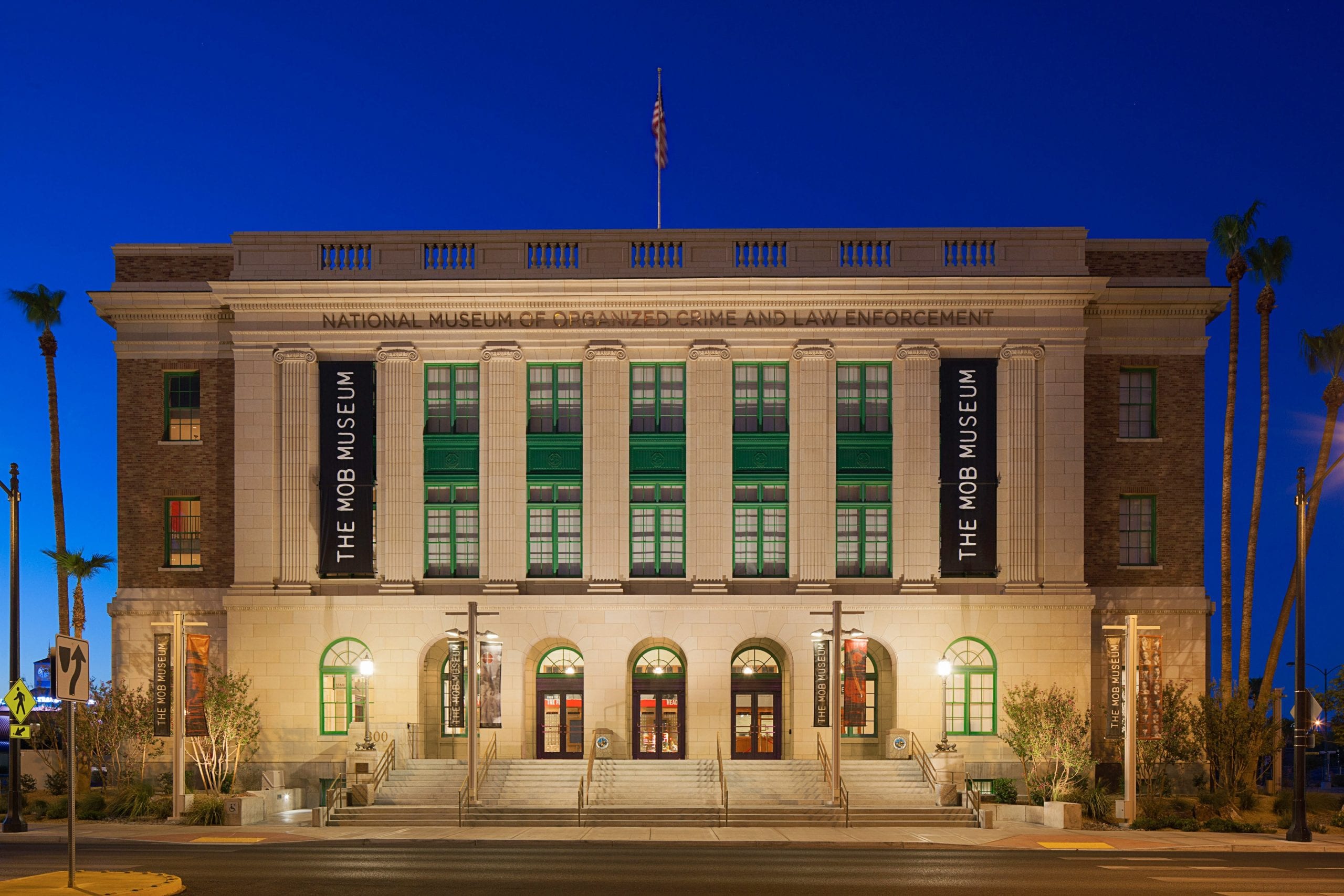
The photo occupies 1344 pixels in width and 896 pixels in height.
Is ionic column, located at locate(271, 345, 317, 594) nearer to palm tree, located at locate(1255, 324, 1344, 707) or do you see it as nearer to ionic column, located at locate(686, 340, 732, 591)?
ionic column, located at locate(686, 340, 732, 591)

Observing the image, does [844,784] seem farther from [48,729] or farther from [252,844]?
[48,729]

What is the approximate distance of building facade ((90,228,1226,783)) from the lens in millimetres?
37125

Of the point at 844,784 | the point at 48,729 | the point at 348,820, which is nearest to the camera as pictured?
the point at 348,820

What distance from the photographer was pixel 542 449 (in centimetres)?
3816

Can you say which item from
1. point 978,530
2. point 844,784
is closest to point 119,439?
point 844,784

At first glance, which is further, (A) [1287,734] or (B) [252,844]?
(A) [1287,734]

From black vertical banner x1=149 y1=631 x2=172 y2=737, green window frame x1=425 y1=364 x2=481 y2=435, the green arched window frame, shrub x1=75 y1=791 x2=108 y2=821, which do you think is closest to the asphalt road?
shrub x1=75 y1=791 x2=108 y2=821

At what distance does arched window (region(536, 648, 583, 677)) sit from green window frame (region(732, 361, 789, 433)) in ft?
31.6

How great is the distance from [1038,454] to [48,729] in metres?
34.7

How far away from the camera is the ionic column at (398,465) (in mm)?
37719

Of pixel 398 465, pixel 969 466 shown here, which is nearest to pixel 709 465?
pixel 969 466

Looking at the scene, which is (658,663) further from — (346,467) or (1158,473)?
(1158,473)

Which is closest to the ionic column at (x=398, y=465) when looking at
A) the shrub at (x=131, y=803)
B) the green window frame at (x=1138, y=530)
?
the shrub at (x=131, y=803)

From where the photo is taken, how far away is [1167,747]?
113 ft
